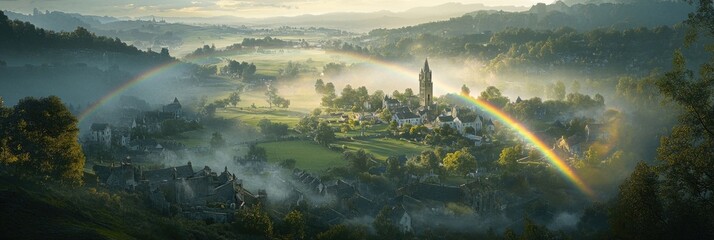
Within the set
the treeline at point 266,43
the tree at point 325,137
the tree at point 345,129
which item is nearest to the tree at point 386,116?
the tree at point 345,129

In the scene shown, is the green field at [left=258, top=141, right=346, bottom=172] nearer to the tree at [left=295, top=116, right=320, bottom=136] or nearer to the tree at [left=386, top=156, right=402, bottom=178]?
the tree at [left=386, top=156, right=402, bottom=178]

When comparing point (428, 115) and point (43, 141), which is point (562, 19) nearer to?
point (428, 115)

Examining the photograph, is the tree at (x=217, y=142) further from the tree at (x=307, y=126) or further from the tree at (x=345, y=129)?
the tree at (x=345, y=129)

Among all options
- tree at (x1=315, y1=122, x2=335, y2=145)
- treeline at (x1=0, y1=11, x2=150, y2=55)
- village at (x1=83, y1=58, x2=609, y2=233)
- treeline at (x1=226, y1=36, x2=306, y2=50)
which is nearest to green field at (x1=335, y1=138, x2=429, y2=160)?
tree at (x1=315, y1=122, x2=335, y2=145)

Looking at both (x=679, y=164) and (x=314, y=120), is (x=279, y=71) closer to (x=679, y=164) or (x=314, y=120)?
(x=314, y=120)

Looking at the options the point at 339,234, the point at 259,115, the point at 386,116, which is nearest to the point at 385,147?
the point at 386,116

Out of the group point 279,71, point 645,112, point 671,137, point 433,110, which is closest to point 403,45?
point 279,71
